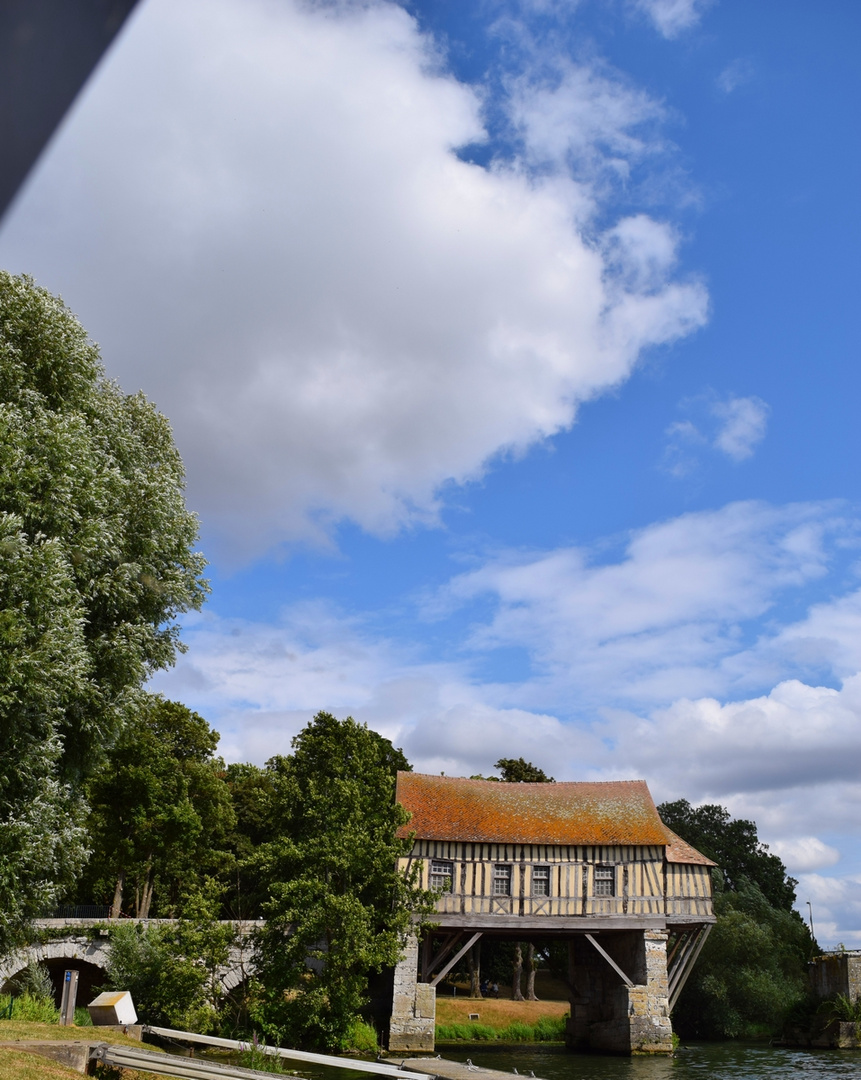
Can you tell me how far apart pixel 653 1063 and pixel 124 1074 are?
1518cm

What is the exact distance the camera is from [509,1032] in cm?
3072

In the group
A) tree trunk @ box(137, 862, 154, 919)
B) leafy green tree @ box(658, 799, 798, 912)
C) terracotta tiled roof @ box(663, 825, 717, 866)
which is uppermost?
leafy green tree @ box(658, 799, 798, 912)

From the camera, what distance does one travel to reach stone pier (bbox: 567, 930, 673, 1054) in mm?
23953

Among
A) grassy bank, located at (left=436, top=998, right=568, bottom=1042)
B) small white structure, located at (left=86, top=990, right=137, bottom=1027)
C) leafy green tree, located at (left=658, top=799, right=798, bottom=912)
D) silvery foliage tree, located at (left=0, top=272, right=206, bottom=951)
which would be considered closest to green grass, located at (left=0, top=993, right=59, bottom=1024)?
small white structure, located at (left=86, top=990, right=137, bottom=1027)

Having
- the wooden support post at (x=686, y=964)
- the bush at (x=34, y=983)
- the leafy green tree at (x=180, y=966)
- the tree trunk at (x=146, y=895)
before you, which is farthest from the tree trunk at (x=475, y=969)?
the bush at (x=34, y=983)

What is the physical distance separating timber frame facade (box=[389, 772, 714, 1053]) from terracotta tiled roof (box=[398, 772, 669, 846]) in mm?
37

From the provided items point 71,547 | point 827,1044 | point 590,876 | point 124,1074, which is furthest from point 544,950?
point 71,547

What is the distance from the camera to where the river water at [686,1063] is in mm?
18812

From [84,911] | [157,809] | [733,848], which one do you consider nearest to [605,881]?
[157,809]

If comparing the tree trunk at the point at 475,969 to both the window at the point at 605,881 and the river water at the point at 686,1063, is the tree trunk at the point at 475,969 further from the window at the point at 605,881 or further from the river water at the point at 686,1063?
the window at the point at 605,881

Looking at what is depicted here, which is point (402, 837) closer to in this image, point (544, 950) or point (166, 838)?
point (166, 838)

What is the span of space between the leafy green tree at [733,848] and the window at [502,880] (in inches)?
1001

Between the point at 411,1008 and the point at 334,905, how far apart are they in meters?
5.78

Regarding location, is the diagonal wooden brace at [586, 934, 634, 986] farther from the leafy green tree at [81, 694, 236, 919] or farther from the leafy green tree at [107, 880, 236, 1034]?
the leafy green tree at [81, 694, 236, 919]
